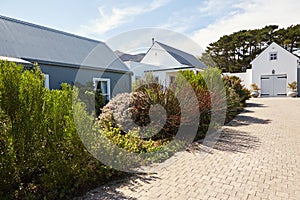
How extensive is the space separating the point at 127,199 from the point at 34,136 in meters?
1.79

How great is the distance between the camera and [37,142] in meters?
3.54

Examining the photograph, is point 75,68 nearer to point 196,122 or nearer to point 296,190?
point 196,122

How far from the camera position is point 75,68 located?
461 inches

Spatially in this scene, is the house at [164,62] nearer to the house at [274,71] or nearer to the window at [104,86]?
the window at [104,86]

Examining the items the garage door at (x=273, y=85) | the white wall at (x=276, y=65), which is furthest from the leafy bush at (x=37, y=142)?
the garage door at (x=273, y=85)

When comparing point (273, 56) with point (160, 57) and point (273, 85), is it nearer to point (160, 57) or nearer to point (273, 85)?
point (273, 85)

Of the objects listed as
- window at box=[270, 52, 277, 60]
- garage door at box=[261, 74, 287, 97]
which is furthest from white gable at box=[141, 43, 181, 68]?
window at box=[270, 52, 277, 60]

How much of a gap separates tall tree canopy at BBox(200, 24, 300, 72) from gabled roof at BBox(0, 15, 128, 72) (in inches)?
976

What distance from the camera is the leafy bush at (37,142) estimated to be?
10.8ft

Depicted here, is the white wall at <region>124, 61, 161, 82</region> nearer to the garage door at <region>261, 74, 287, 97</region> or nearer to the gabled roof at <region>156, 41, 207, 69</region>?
the gabled roof at <region>156, 41, 207, 69</region>

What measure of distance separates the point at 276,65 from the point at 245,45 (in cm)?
1317

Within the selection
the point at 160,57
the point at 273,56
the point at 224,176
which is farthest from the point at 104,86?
the point at 273,56

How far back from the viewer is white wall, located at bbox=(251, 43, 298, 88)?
28.6 metres

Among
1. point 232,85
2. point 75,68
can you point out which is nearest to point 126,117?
point 75,68
